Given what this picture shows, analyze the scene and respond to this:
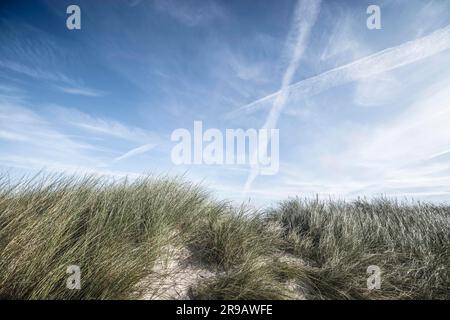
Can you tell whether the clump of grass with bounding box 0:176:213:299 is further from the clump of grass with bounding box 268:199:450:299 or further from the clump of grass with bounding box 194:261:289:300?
the clump of grass with bounding box 268:199:450:299

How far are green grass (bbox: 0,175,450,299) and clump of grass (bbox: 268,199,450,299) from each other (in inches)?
0.6

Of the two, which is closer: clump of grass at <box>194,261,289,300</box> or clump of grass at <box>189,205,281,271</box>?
clump of grass at <box>194,261,289,300</box>

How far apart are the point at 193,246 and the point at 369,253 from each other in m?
2.66

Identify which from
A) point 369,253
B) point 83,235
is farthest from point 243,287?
point 369,253

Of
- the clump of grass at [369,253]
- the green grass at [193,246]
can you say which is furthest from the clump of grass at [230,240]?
the clump of grass at [369,253]

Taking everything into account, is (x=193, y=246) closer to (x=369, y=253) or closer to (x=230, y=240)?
(x=230, y=240)

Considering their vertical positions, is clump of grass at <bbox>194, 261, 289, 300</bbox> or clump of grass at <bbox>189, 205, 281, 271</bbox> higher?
clump of grass at <bbox>189, 205, 281, 271</bbox>

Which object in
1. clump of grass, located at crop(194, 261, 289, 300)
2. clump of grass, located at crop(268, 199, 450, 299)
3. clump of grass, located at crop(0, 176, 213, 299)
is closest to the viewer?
clump of grass, located at crop(0, 176, 213, 299)

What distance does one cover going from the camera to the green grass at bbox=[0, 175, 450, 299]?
8.68 ft

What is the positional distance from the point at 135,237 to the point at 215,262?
106 cm

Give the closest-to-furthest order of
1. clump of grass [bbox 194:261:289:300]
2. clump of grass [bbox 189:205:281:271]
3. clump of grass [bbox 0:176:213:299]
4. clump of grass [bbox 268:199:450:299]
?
clump of grass [bbox 0:176:213:299] < clump of grass [bbox 194:261:289:300] < clump of grass [bbox 268:199:450:299] < clump of grass [bbox 189:205:281:271]

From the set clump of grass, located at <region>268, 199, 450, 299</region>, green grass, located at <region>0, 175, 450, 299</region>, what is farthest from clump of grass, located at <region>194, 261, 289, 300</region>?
clump of grass, located at <region>268, 199, 450, 299</region>
